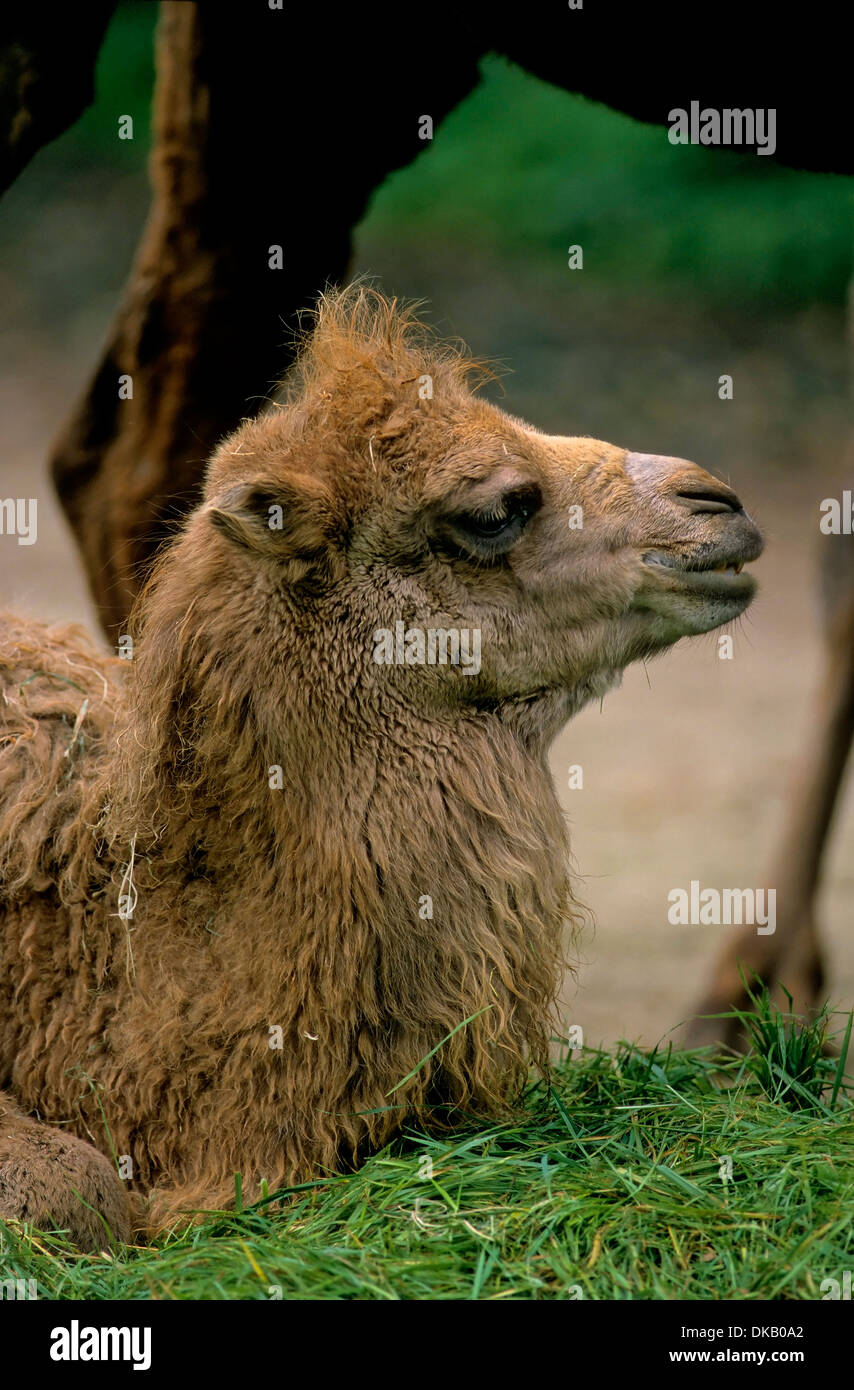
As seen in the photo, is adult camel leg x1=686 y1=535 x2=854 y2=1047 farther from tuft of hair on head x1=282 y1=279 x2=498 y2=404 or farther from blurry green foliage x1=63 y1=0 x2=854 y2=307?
blurry green foliage x1=63 y1=0 x2=854 y2=307

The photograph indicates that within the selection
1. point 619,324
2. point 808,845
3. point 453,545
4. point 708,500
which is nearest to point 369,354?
point 453,545

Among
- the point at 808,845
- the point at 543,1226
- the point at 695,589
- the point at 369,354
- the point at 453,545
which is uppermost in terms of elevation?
the point at 369,354

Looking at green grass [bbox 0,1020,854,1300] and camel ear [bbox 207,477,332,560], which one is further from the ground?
camel ear [bbox 207,477,332,560]

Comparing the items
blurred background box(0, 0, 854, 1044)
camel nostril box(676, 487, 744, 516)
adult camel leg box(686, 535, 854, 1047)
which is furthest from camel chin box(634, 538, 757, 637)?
blurred background box(0, 0, 854, 1044)

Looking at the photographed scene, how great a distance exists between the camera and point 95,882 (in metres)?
3.23

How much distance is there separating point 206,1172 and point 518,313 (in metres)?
11.3

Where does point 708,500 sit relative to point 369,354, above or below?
below

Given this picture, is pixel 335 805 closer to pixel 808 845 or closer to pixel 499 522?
pixel 499 522

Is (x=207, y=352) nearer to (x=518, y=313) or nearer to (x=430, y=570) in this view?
(x=430, y=570)

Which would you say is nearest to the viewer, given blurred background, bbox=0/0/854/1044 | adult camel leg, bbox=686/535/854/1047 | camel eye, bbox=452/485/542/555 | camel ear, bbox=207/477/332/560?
camel ear, bbox=207/477/332/560

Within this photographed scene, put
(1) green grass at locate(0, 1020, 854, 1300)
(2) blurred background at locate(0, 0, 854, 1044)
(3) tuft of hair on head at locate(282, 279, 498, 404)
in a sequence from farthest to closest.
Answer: (2) blurred background at locate(0, 0, 854, 1044), (3) tuft of hair on head at locate(282, 279, 498, 404), (1) green grass at locate(0, 1020, 854, 1300)

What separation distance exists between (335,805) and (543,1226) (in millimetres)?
898

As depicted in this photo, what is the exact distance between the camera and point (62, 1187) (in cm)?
281

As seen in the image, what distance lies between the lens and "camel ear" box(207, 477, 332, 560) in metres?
2.92
